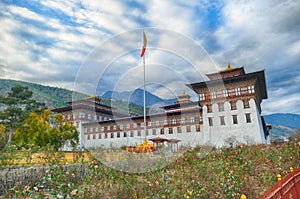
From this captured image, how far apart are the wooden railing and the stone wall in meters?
4.46

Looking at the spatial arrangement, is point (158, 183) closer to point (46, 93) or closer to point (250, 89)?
point (250, 89)

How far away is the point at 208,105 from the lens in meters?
32.3

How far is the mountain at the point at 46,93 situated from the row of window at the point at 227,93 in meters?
82.5

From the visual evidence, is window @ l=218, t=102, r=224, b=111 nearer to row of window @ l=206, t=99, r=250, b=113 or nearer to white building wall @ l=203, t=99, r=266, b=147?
row of window @ l=206, t=99, r=250, b=113

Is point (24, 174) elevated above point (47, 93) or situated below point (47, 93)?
below

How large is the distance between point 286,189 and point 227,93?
29367 mm

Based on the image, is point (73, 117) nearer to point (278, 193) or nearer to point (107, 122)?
point (107, 122)

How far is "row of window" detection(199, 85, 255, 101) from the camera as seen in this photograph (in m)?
29.8

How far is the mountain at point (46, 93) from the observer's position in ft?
346

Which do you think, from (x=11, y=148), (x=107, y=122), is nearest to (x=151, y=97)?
(x=11, y=148)

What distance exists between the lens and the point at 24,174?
5.75m

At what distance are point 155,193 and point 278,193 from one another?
207cm

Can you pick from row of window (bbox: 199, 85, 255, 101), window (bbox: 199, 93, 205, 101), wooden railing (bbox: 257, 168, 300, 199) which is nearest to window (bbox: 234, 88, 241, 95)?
row of window (bbox: 199, 85, 255, 101)

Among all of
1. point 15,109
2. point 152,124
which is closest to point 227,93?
point 152,124
